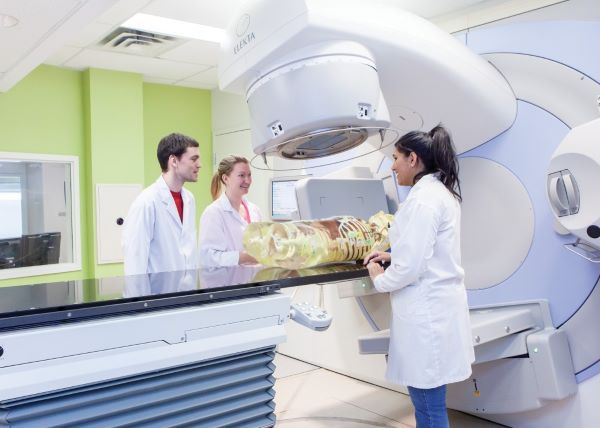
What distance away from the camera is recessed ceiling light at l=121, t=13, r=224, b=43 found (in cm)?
295

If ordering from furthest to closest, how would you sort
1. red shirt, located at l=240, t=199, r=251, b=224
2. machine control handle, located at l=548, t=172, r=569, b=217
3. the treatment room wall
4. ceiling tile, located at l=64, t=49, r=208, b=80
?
the treatment room wall
ceiling tile, located at l=64, t=49, r=208, b=80
red shirt, located at l=240, t=199, r=251, b=224
machine control handle, located at l=548, t=172, r=569, b=217

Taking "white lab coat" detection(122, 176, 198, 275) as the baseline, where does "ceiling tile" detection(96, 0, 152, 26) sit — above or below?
above

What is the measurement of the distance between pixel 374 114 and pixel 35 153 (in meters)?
3.28

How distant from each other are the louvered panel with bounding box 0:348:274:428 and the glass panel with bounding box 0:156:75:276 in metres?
3.17

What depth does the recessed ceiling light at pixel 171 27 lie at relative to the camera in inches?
116

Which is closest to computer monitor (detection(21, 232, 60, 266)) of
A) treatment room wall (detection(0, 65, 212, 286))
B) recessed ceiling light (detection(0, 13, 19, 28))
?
treatment room wall (detection(0, 65, 212, 286))

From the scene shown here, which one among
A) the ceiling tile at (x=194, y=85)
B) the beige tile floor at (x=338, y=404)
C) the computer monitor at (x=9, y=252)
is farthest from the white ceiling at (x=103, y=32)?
the beige tile floor at (x=338, y=404)

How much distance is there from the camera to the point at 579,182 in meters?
1.45

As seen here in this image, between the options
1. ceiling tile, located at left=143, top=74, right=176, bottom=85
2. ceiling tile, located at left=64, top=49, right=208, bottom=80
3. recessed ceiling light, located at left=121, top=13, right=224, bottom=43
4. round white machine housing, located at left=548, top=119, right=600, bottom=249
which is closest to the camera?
round white machine housing, located at left=548, top=119, right=600, bottom=249

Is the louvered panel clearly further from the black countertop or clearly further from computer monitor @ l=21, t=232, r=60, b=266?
computer monitor @ l=21, t=232, r=60, b=266

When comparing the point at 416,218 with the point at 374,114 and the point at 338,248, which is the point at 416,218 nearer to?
the point at 338,248

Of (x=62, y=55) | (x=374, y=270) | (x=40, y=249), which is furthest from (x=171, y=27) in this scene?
(x=374, y=270)

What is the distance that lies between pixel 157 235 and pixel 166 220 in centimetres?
7

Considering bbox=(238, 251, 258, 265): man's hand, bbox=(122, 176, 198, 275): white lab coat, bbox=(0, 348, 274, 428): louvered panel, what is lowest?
bbox=(0, 348, 274, 428): louvered panel
